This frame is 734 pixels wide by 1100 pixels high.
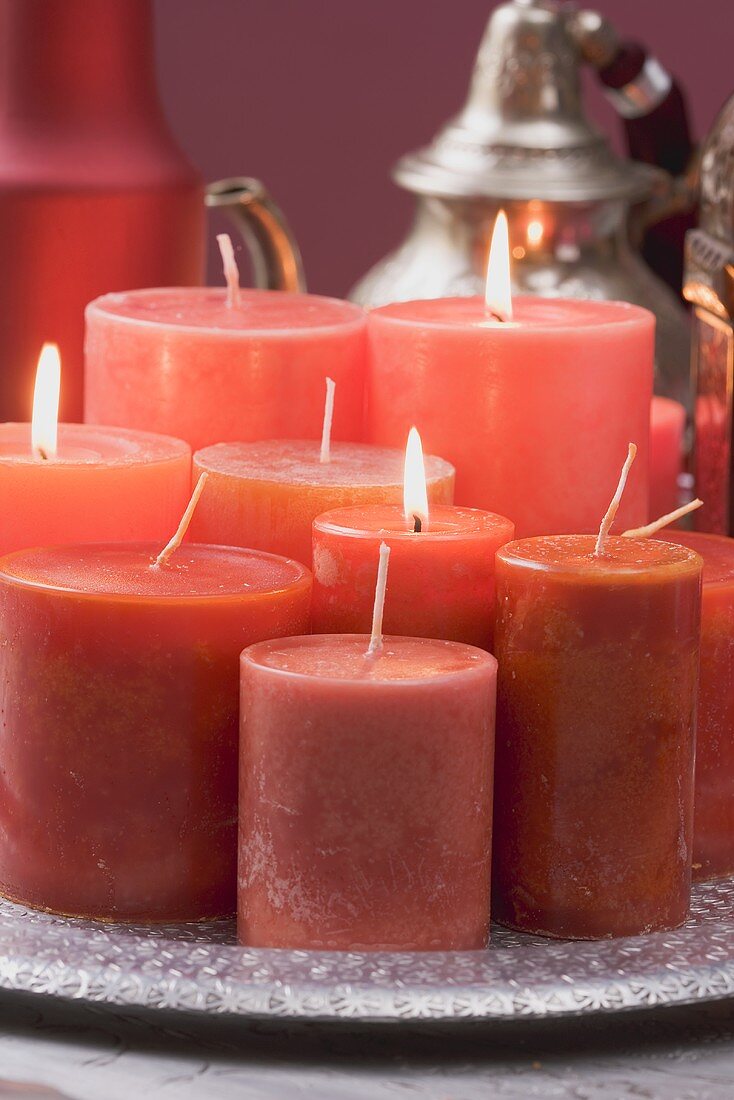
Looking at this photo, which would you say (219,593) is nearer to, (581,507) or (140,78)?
(581,507)

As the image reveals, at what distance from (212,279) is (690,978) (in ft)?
3.53

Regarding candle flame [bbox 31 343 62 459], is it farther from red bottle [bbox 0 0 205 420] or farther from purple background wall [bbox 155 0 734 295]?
purple background wall [bbox 155 0 734 295]

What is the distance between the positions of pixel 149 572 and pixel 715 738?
164mm

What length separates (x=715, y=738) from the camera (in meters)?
0.51

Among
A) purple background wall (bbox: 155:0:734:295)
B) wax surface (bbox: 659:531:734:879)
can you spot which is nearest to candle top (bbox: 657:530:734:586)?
wax surface (bbox: 659:531:734:879)

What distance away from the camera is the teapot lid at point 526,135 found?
0.85 metres

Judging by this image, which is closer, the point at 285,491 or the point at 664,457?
the point at 285,491

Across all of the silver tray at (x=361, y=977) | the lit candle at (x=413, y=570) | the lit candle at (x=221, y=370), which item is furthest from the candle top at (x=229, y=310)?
the silver tray at (x=361, y=977)

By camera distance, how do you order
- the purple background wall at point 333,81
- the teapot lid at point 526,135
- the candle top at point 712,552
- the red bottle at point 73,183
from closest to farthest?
1. the candle top at point 712,552
2. the red bottle at point 73,183
3. the teapot lid at point 526,135
4. the purple background wall at point 333,81

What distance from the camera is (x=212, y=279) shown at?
144 cm

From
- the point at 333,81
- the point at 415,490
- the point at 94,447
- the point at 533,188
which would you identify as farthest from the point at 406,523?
the point at 333,81

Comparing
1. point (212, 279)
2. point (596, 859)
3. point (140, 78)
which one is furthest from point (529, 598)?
point (212, 279)

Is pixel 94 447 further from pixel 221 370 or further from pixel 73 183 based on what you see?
pixel 73 183

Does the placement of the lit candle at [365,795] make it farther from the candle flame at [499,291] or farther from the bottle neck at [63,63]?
the bottle neck at [63,63]
